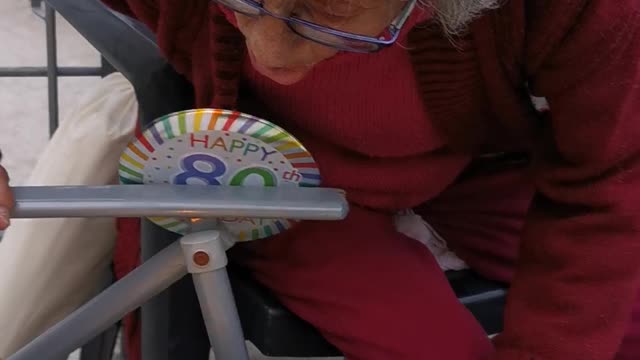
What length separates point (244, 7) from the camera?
21.9 inches

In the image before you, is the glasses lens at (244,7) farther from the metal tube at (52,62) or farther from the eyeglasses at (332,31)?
the metal tube at (52,62)

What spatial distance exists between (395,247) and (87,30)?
29 centimetres

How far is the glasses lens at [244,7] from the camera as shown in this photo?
55 centimetres

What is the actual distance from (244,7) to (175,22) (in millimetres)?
215

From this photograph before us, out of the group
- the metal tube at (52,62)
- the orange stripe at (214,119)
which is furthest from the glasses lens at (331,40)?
the metal tube at (52,62)

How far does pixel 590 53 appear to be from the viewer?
672mm

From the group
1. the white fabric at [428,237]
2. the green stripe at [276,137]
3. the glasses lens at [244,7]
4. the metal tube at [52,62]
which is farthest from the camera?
the metal tube at [52,62]

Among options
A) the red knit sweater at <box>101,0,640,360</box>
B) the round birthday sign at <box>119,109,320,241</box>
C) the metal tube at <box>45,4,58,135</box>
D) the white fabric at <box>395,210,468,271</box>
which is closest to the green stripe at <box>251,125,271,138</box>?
the round birthday sign at <box>119,109,320,241</box>

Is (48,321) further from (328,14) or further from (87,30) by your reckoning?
(328,14)

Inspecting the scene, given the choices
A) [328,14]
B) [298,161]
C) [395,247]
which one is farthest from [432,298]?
[328,14]

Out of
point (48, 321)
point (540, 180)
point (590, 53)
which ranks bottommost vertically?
point (48, 321)

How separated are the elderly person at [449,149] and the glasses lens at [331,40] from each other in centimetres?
2

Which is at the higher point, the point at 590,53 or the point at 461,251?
the point at 590,53

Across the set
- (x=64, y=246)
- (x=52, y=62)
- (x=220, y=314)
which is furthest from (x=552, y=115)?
(x=52, y=62)
